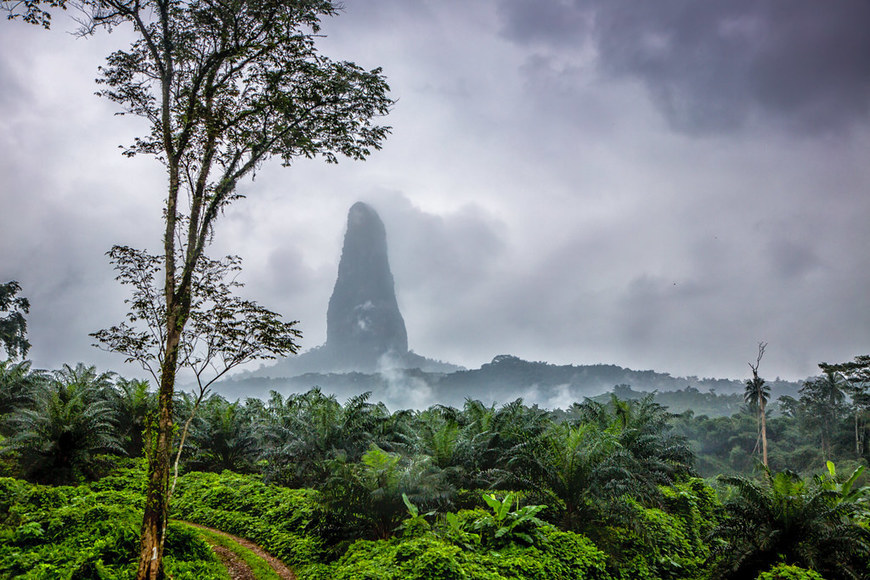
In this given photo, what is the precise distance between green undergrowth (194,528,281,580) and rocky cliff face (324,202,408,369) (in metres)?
123

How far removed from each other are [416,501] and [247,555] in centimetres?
326

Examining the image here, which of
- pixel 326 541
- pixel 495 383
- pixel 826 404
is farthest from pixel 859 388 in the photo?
pixel 495 383

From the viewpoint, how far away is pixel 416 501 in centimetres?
780

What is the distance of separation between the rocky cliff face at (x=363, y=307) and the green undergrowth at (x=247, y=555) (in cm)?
12264

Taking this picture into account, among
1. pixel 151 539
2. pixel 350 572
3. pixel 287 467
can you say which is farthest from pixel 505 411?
pixel 151 539

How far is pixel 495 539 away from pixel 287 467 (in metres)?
6.62

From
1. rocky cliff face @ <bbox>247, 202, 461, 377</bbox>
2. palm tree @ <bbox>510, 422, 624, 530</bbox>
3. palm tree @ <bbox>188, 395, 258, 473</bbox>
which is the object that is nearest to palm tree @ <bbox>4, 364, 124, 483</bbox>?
palm tree @ <bbox>188, 395, 258, 473</bbox>

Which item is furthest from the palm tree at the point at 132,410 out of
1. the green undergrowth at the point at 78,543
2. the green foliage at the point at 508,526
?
the green foliage at the point at 508,526

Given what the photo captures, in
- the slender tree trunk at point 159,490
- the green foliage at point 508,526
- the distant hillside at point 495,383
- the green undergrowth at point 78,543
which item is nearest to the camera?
the green undergrowth at point 78,543

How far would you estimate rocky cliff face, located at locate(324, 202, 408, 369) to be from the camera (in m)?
133

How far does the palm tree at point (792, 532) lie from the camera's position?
6.46 m

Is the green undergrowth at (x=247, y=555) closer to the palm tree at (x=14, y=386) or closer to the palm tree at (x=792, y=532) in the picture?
the palm tree at (x=792, y=532)

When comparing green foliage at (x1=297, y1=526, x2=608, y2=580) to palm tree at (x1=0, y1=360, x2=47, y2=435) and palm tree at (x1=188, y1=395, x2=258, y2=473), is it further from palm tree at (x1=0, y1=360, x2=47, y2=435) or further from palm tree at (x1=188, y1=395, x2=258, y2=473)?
palm tree at (x1=0, y1=360, x2=47, y2=435)

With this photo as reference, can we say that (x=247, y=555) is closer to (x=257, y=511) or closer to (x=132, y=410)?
(x=257, y=511)
